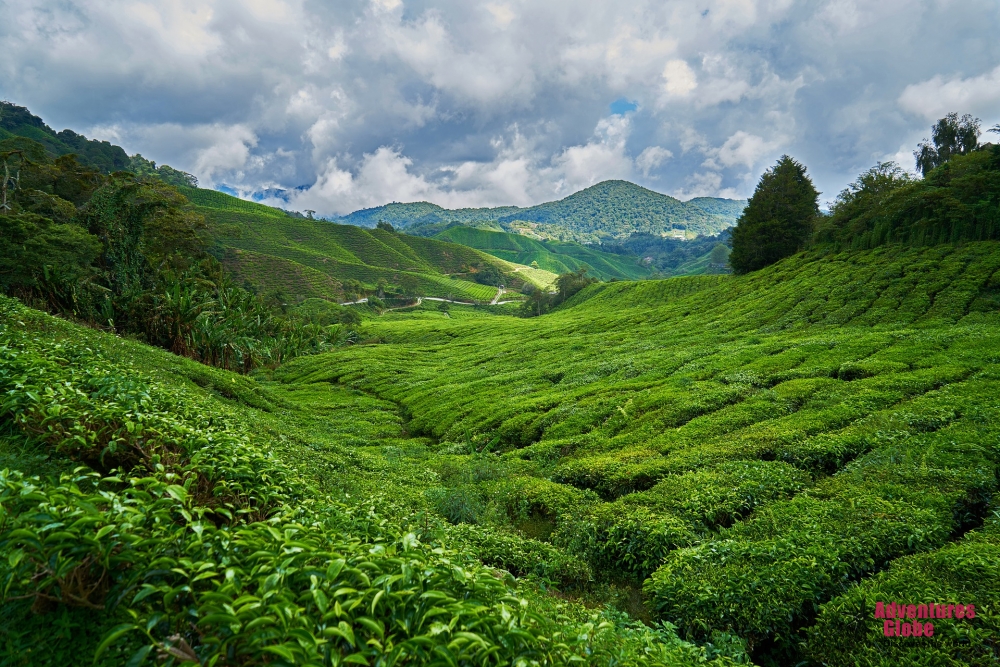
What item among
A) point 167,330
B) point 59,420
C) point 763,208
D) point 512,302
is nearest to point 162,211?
point 167,330

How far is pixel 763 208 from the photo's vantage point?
6431cm

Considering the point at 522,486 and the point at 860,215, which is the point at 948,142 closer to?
the point at 860,215

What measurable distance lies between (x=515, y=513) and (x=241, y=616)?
1081 cm

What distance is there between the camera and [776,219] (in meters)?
61.3

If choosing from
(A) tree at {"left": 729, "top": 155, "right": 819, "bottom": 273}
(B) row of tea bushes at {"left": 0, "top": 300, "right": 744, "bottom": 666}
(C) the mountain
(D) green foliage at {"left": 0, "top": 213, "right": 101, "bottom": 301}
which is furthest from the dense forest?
(C) the mountain

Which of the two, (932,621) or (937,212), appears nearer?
(932,621)

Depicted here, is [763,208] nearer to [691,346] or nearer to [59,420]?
[691,346]

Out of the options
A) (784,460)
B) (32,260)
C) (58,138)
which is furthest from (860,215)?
(58,138)

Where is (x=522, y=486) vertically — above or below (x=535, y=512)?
above

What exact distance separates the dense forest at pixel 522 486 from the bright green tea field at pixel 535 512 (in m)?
0.05

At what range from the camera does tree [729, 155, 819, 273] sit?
2408 inches

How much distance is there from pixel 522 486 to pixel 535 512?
1.41 meters

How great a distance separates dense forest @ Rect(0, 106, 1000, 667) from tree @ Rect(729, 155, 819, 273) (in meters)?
20.9

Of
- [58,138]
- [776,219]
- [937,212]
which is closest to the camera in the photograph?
[937,212]
